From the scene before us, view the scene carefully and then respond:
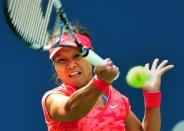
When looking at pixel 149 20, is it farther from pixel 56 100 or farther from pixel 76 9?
pixel 56 100

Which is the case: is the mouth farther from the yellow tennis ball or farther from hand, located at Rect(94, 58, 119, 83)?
hand, located at Rect(94, 58, 119, 83)

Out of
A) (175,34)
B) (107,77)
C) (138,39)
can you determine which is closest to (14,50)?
(138,39)

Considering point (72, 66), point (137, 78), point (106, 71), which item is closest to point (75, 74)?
point (72, 66)

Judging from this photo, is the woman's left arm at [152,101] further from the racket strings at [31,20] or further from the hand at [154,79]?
the racket strings at [31,20]

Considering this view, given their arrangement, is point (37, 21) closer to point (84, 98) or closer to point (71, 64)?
point (71, 64)

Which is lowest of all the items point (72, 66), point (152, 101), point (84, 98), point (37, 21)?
point (152, 101)

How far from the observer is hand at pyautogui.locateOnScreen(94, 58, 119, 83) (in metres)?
2.07

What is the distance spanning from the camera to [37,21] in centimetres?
234

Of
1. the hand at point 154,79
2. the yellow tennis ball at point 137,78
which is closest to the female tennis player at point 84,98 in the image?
the hand at point 154,79

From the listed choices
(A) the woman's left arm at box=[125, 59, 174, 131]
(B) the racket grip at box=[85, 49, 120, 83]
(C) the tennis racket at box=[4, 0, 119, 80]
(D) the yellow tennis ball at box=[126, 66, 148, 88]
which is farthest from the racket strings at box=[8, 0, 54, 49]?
(A) the woman's left arm at box=[125, 59, 174, 131]

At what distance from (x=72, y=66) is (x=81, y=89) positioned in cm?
24

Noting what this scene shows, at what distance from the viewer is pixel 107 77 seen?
82.6 inches

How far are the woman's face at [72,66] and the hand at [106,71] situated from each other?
0.31m

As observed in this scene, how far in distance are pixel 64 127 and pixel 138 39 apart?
128cm
